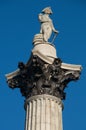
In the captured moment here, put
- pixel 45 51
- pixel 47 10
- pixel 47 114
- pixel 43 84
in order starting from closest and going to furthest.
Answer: pixel 47 114 < pixel 43 84 < pixel 45 51 < pixel 47 10

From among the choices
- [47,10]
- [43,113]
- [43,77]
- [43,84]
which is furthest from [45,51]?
[43,113]

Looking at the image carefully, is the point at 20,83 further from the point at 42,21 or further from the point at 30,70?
the point at 42,21

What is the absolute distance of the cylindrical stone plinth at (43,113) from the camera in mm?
23266

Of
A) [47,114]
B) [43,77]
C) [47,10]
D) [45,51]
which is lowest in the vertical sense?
[47,114]

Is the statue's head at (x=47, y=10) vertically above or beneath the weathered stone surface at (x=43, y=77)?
above

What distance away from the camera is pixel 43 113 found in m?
23.6

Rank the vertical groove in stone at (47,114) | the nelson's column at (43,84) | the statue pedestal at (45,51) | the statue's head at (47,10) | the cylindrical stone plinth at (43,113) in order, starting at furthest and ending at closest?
the statue's head at (47,10) < the statue pedestal at (45,51) < the nelson's column at (43,84) < the cylindrical stone plinth at (43,113) < the vertical groove in stone at (47,114)

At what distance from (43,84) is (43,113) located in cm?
182

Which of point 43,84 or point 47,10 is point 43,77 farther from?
point 47,10

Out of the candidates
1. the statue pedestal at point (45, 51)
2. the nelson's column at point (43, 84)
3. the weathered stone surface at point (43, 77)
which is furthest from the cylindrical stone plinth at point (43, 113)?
the statue pedestal at point (45, 51)

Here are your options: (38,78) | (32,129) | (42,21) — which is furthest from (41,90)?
(42,21)

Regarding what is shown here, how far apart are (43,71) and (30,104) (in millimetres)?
2023

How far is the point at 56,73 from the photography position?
24.7 m

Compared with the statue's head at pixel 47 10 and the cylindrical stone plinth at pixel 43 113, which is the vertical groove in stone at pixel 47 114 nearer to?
the cylindrical stone plinth at pixel 43 113
